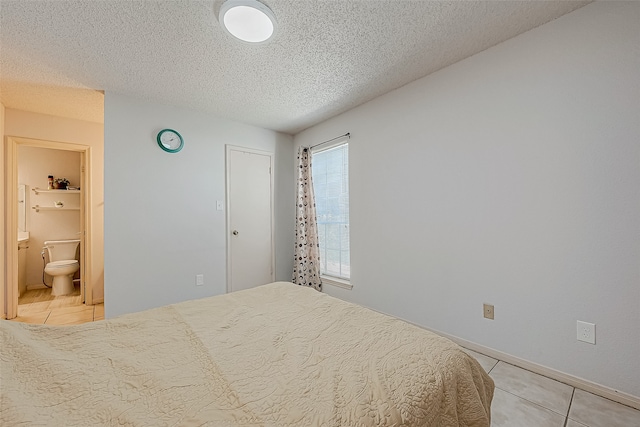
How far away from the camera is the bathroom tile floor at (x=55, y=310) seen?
2939 millimetres

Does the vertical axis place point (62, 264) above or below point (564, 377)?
above

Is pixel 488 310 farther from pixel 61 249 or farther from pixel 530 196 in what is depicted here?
pixel 61 249

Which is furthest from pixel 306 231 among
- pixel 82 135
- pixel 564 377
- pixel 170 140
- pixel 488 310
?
pixel 82 135

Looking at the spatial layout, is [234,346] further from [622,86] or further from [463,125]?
[622,86]

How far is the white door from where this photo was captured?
11.4ft

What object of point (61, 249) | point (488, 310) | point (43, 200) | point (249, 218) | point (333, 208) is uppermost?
point (43, 200)

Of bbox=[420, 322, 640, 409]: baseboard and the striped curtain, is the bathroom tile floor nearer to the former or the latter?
the striped curtain

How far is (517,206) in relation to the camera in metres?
1.93

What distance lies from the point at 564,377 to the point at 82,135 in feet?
17.9

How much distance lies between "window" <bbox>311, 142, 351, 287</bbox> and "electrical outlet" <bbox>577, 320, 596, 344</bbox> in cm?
207

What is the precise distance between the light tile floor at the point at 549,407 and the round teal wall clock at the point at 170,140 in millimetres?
3625

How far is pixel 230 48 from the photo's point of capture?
2.00 meters

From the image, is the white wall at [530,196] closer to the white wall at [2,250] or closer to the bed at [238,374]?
the bed at [238,374]

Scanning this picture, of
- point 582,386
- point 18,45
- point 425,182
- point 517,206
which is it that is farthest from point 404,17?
point 18,45
